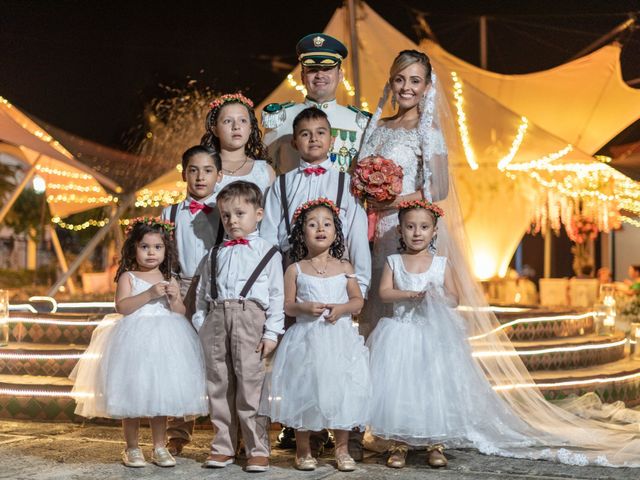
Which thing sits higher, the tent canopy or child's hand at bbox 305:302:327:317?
the tent canopy

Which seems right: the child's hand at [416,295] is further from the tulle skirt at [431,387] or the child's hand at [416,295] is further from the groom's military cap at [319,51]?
the groom's military cap at [319,51]

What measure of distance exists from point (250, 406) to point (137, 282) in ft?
3.18

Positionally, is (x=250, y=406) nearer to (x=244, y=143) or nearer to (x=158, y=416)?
(x=158, y=416)

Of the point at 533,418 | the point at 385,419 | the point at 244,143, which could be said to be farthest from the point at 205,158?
the point at 533,418

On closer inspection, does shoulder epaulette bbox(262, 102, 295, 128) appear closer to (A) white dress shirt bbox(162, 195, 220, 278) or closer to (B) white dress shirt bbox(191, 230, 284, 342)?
(A) white dress shirt bbox(162, 195, 220, 278)

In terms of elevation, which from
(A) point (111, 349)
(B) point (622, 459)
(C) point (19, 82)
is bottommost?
(B) point (622, 459)

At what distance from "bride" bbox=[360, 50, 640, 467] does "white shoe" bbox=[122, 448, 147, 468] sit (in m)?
1.57

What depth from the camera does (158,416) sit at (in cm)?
539

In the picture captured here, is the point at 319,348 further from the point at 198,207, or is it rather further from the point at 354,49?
the point at 354,49

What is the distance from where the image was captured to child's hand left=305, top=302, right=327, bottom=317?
17.4ft

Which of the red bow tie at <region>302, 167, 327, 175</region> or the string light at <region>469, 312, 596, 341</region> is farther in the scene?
the string light at <region>469, 312, 596, 341</region>

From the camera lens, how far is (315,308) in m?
5.30

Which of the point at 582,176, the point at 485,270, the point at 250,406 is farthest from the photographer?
the point at 485,270

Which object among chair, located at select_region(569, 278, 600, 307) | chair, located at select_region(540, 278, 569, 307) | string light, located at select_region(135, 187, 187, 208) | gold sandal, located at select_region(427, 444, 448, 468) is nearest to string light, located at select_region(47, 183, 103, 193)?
string light, located at select_region(135, 187, 187, 208)
